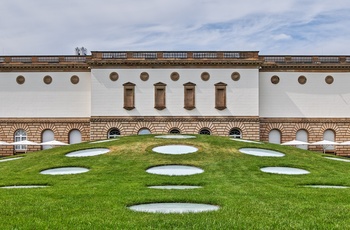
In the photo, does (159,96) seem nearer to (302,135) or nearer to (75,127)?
(75,127)

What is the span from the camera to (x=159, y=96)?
192ft

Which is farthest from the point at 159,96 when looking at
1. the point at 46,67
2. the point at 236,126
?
the point at 46,67

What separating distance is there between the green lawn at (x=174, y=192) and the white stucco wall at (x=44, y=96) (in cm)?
2602

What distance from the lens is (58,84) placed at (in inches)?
2352

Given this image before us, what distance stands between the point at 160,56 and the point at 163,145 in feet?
88.9

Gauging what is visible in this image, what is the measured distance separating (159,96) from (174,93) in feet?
6.02

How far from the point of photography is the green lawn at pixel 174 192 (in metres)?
12.4

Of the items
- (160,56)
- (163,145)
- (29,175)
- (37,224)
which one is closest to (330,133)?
(160,56)

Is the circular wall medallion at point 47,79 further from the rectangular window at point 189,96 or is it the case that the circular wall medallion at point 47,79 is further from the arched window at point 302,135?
the arched window at point 302,135

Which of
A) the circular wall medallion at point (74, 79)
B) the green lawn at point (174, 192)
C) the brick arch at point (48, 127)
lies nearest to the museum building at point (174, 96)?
the circular wall medallion at point (74, 79)

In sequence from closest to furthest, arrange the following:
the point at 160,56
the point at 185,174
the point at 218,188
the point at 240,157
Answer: the point at 218,188, the point at 185,174, the point at 240,157, the point at 160,56

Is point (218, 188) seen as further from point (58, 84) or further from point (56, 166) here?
point (58, 84)

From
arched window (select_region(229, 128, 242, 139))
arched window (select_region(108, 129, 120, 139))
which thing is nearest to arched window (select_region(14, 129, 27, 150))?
arched window (select_region(108, 129, 120, 139))

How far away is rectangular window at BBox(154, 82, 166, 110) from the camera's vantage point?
5831cm
